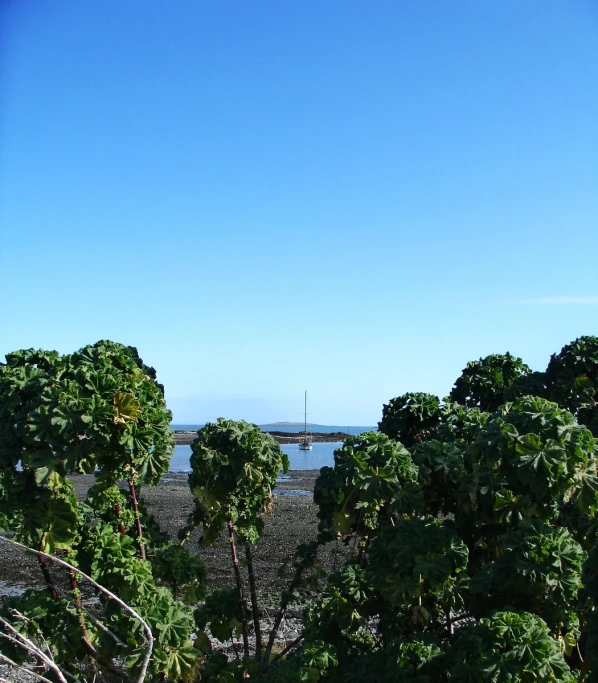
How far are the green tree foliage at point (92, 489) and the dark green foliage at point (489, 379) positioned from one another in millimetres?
6427

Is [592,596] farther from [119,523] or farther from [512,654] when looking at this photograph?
[119,523]

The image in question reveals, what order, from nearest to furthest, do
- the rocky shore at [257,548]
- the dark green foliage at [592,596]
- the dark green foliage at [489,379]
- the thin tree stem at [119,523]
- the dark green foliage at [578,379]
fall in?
the dark green foliage at [592,596] < the thin tree stem at [119,523] < the dark green foliage at [578,379] < the dark green foliage at [489,379] < the rocky shore at [257,548]

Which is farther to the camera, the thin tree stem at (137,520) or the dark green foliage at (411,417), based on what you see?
the dark green foliage at (411,417)

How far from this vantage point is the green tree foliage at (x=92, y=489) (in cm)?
771

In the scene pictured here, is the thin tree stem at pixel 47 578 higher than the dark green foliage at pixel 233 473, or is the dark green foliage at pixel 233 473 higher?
the dark green foliage at pixel 233 473

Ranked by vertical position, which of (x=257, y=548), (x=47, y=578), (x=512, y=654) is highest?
Result: (x=47, y=578)

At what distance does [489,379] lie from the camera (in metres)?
12.8

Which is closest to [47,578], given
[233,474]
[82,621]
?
[82,621]

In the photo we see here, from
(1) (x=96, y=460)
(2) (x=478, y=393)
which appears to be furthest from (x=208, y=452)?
(2) (x=478, y=393)

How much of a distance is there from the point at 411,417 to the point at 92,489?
509cm

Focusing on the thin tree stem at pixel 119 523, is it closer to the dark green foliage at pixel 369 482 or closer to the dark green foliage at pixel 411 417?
the dark green foliage at pixel 369 482

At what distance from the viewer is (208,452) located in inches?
377

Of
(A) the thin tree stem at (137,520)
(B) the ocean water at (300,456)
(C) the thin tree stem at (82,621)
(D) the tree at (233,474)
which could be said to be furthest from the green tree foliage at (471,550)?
(B) the ocean water at (300,456)

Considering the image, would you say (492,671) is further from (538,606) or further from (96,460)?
(96,460)
